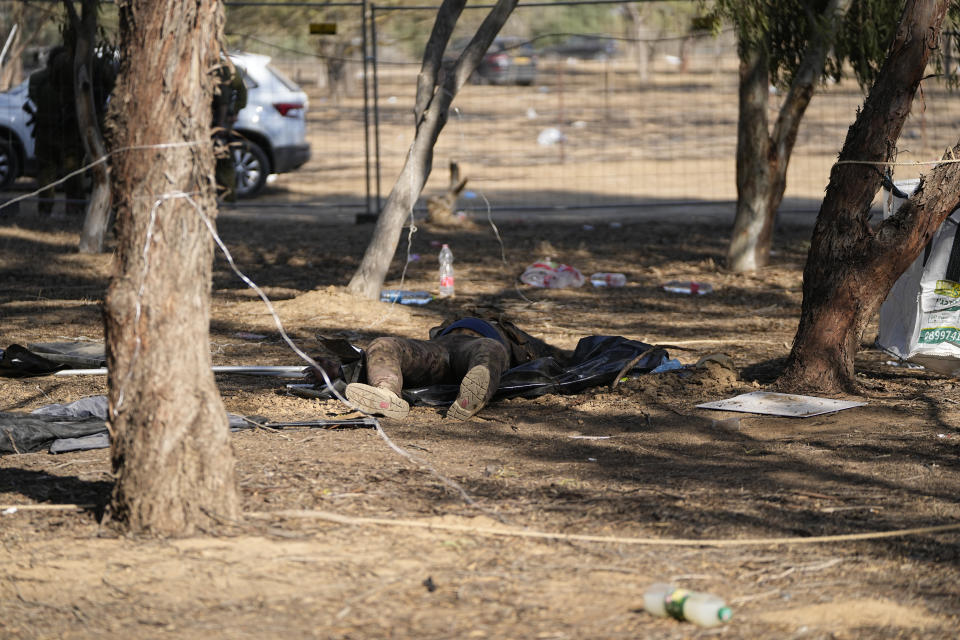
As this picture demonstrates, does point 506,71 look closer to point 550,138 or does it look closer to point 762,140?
point 550,138

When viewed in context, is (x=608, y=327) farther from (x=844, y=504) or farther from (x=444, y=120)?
(x=844, y=504)

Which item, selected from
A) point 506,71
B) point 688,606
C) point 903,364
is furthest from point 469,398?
point 506,71

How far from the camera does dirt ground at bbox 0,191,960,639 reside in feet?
10.9

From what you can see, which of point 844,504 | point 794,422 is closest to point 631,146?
point 794,422

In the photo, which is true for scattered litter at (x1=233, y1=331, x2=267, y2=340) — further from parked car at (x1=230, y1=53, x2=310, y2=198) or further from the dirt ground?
parked car at (x1=230, y1=53, x2=310, y2=198)

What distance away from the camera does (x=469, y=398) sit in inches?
229

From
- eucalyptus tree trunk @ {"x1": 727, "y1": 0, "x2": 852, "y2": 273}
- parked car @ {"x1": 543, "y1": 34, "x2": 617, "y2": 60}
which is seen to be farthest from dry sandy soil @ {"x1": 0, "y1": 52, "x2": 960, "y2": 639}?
parked car @ {"x1": 543, "y1": 34, "x2": 617, "y2": 60}

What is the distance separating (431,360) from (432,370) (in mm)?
67

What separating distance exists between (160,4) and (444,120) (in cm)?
520

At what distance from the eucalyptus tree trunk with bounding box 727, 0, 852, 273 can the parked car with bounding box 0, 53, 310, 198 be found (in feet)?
22.6

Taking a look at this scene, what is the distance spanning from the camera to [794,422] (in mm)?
5715

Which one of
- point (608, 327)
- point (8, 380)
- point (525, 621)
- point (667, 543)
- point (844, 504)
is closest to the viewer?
point (525, 621)

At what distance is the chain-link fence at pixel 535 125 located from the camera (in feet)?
51.8

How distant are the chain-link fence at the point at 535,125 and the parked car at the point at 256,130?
0.55m
